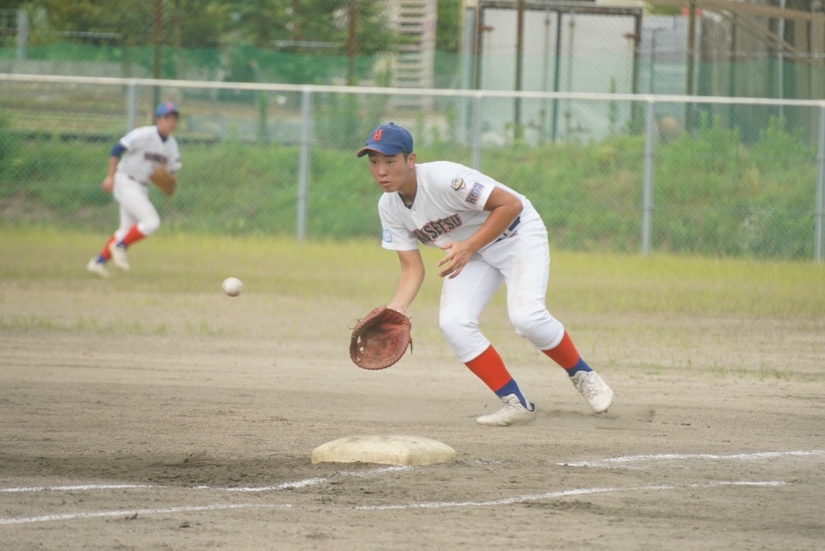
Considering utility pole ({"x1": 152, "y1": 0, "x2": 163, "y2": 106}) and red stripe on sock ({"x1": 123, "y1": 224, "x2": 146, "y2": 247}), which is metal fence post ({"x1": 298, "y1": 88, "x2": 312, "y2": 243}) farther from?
red stripe on sock ({"x1": 123, "y1": 224, "x2": 146, "y2": 247})

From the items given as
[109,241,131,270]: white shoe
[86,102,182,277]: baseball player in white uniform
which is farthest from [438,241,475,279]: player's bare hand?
[109,241,131,270]: white shoe

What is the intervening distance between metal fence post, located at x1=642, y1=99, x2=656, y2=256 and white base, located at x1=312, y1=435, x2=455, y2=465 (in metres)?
11.1

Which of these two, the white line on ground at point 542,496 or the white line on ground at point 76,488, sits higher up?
the white line on ground at point 542,496

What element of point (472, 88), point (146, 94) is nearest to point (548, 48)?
point (472, 88)

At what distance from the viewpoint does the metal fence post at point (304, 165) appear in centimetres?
1656

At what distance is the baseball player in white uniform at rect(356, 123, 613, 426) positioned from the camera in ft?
18.5

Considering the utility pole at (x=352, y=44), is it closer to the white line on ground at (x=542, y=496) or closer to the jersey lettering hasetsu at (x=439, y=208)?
the jersey lettering hasetsu at (x=439, y=208)

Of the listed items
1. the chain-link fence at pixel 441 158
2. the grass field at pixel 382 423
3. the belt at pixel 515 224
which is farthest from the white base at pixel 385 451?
the chain-link fence at pixel 441 158

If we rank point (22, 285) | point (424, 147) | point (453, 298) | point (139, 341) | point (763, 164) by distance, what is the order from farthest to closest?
point (424, 147), point (763, 164), point (22, 285), point (139, 341), point (453, 298)

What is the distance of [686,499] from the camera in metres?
4.36

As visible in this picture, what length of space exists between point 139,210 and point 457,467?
868cm

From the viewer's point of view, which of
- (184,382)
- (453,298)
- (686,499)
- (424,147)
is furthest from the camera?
(424,147)

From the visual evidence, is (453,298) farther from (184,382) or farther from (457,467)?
(184,382)

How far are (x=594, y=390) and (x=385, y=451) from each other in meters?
1.60
